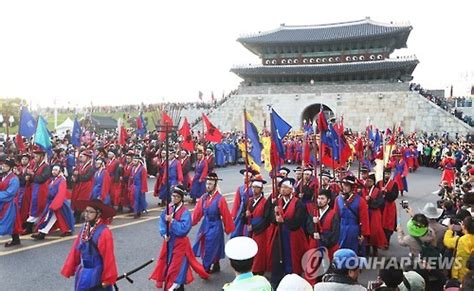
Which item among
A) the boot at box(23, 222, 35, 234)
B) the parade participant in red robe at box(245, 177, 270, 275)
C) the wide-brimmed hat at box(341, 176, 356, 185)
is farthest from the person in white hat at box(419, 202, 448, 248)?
the boot at box(23, 222, 35, 234)

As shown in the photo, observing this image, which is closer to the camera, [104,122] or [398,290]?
[398,290]

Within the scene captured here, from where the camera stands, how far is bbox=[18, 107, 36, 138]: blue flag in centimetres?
1077

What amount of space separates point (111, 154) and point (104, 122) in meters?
24.6

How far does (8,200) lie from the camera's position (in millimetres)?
8469

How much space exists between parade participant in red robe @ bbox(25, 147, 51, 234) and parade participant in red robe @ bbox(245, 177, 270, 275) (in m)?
4.94

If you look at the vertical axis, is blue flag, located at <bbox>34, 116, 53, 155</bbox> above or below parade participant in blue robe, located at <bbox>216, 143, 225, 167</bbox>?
above

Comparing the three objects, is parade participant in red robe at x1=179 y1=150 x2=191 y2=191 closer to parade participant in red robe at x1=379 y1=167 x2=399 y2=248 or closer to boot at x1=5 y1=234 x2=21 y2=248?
boot at x1=5 y1=234 x2=21 y2=248

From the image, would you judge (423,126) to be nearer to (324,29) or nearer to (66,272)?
(324,29)

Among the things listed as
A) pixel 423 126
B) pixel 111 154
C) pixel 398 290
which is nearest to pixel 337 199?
pixel 398 290

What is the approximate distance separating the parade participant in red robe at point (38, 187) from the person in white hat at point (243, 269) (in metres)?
7.34

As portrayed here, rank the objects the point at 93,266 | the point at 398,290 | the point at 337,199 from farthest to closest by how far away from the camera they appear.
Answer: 1. the point at 337,199
2. the point at 93,266
3. the point at 398,290

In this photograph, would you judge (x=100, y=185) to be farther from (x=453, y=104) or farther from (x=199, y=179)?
(x=453, y=104)

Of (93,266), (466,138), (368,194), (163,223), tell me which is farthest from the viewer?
(466,138)

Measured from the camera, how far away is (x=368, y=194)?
8.77m
